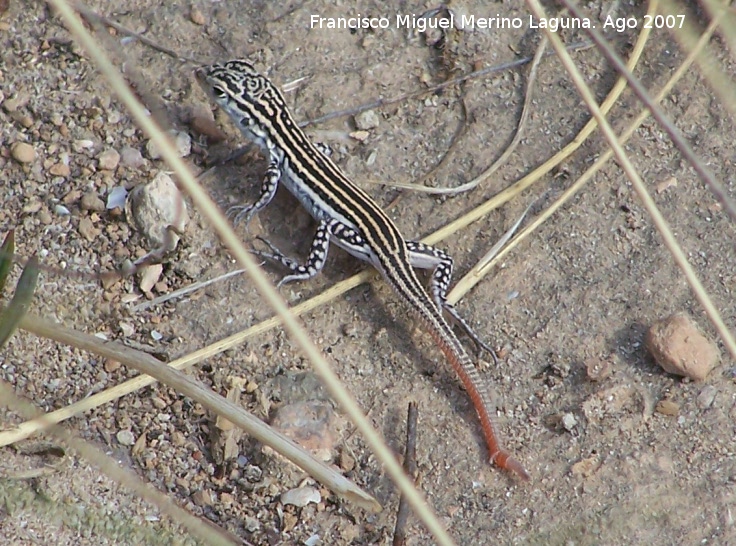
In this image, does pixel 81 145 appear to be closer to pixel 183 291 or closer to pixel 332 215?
pixel 183 291

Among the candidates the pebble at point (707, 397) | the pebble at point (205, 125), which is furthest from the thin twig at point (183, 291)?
the pebble at point (707, 397)

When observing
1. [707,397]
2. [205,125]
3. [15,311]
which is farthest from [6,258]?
[707,397]

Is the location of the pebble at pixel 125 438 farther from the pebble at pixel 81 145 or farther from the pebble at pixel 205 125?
the pebble at pixel 205 125

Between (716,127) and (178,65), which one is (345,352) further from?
(716,127)

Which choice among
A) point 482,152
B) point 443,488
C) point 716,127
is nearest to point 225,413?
point 443,488

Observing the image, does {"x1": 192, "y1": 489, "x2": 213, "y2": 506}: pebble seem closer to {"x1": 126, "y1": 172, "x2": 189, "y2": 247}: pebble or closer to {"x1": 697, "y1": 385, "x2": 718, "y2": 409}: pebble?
{"x1": 126, "y1": 172, "x2": 189, "y2": 247}: pebble

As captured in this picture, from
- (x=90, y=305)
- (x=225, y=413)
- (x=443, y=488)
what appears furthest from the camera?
(x=90, y=305)

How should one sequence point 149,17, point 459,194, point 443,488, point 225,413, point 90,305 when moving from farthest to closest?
point 149,17, point 459,194, point 90,305, point 443,488, point 225,413
